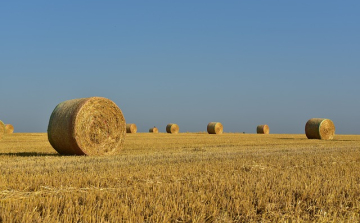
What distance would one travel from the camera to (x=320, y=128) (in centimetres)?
2419

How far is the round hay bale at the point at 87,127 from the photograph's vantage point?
11.1 meters

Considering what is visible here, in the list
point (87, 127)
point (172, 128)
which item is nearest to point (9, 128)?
point (172, 128)

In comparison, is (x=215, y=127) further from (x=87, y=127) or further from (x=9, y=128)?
(x=87, y=127)

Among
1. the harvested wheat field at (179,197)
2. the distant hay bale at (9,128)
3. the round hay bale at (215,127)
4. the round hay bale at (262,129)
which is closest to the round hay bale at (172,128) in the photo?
the round hay bale at (215,127)

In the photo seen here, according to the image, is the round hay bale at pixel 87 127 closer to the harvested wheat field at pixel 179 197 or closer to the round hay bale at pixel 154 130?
the harvested wheat field at pixel 179 197

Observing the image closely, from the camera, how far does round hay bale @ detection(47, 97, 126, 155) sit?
1105 cm

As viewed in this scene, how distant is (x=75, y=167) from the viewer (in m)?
7.24

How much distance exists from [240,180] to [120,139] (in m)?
7.21

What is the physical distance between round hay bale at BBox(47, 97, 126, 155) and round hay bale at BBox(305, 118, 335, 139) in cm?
1573

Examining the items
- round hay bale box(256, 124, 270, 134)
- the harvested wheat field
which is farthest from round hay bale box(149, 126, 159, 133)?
the harvested wheat field

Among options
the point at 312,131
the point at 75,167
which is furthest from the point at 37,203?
the point at 312,131

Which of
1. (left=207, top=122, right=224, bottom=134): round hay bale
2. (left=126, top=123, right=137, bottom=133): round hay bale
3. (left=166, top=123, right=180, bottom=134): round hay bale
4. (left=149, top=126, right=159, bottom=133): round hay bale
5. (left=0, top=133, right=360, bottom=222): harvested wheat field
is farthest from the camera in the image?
(left=149, top=126, right=159, bottom=133): round hay bale

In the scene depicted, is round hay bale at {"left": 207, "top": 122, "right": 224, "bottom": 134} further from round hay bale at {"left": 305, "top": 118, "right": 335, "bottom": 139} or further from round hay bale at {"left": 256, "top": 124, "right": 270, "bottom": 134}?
round hay bale at {"left": 305, "top": 118, "right": 335, "bottom": 139}

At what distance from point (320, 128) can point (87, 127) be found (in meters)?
17.1
